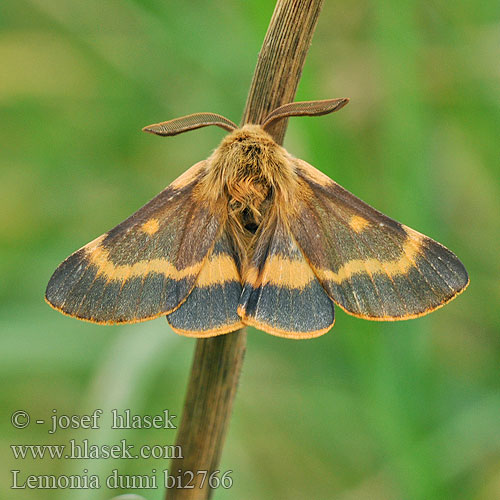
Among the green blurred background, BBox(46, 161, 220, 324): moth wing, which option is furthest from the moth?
the green blurred background

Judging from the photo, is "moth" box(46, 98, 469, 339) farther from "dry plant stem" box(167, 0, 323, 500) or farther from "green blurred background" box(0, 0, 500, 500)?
"green blurred background" box(0, 0, 500, 500)

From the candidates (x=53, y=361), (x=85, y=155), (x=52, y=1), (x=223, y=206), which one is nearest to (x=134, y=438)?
(x=53, y=361)

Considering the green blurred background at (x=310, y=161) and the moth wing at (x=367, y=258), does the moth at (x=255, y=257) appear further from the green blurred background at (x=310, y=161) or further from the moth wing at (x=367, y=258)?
the green blurred background at (x=310, y=161)

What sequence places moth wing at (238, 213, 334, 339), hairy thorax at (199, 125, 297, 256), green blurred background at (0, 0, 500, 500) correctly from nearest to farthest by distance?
moth wing at (238, 213, 334, 339)
hairy thorax at (199, 125, 297, 256)
green blurred background at (0, 0, 500, 500)

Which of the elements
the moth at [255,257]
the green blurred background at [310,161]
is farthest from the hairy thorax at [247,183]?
the green blurred background at [310,161]

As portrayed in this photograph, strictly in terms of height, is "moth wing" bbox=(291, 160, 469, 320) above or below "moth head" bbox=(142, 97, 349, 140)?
below

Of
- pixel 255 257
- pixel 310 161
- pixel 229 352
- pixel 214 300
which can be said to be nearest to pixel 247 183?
pixel 255 257
